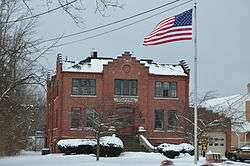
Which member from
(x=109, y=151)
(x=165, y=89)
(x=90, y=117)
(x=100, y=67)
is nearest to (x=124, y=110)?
(x=100, y=67)

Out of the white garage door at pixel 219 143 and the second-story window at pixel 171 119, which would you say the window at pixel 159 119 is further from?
the white garage door at pixel 219 143

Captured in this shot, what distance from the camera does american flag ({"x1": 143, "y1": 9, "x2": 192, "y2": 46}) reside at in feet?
86.9

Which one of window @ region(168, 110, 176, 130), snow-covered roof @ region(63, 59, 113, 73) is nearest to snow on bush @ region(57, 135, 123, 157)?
snow-covered roof @ region(63, 59, 113, 73)

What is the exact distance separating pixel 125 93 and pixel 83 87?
3.92m

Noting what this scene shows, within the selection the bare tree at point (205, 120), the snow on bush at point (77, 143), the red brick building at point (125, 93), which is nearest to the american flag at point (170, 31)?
the bare tree at point (205, 120)

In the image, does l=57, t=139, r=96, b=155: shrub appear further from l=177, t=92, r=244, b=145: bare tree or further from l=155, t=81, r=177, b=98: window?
l=155, t=81, r=177, b=98: window

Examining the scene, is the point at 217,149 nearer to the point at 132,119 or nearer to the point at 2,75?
the point at 132,119

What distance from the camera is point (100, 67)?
53.0m

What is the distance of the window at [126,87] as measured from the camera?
172 ft

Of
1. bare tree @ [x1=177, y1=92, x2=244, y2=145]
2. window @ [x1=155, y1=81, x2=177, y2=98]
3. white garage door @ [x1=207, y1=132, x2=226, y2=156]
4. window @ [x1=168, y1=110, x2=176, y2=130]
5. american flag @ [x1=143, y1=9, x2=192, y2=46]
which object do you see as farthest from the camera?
white garage door @ [x1=207, y1=132, x2=226, y2=156]

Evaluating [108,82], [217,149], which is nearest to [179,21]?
[108,82]

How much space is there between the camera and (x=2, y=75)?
26.9 meters

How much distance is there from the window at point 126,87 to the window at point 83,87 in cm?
228

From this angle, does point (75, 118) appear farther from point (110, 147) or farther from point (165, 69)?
point (110, 147)
